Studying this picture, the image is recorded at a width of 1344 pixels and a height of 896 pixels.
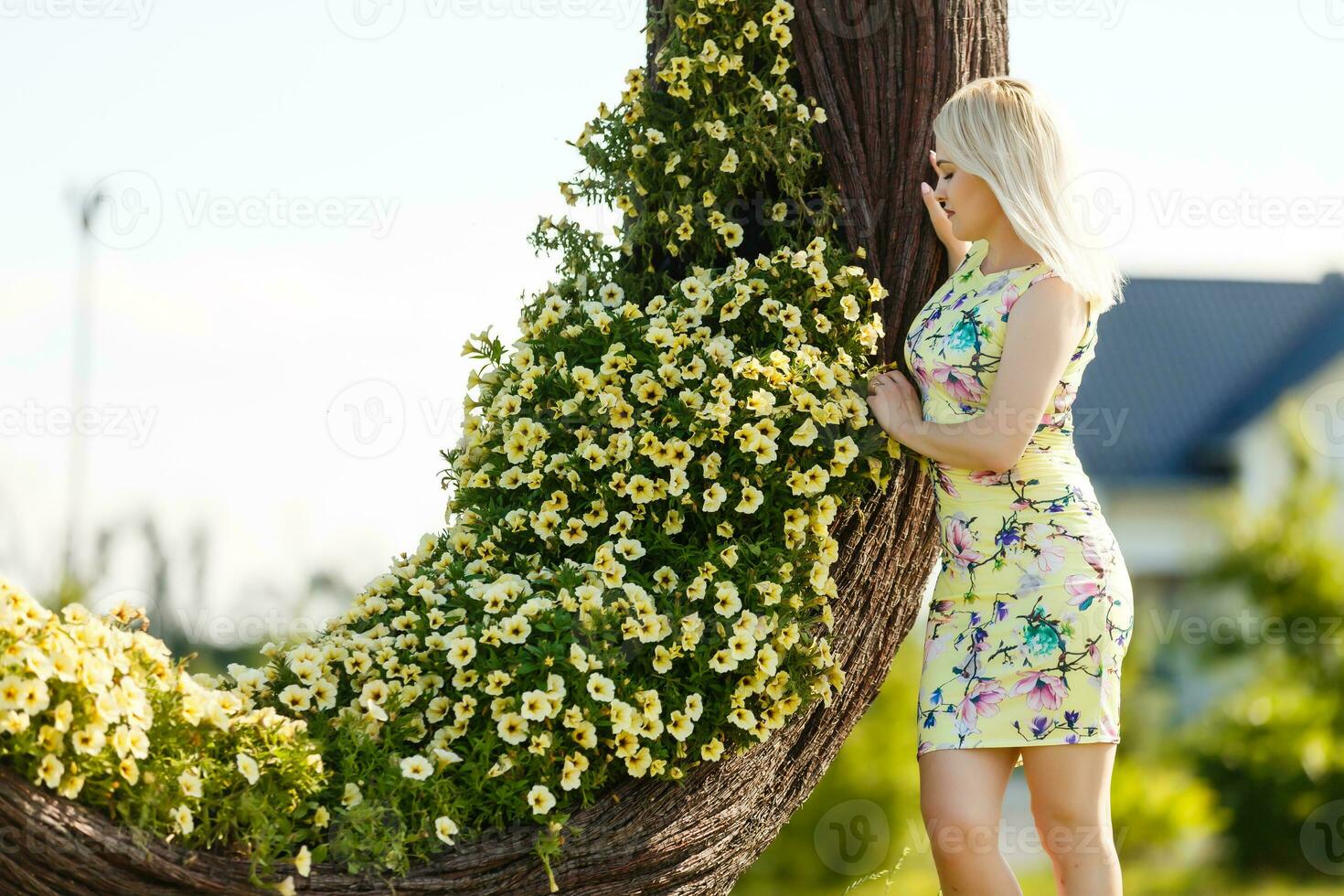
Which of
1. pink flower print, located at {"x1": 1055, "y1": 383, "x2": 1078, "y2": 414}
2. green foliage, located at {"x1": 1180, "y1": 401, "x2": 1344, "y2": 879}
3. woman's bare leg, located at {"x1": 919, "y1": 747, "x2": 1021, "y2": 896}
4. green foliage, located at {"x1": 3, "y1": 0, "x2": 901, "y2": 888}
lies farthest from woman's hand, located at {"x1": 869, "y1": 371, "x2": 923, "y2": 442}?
green foliage, located at {"x1": 1180, "y1": 401, "x2": 1344, "y2": 879}

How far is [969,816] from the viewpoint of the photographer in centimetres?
271

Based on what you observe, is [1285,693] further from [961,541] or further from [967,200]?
[967,200]

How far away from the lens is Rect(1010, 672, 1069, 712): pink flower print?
270 centimetres

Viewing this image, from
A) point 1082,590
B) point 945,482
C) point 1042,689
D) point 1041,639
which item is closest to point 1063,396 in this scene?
→ point 945,482

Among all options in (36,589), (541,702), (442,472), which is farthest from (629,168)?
(36,589)

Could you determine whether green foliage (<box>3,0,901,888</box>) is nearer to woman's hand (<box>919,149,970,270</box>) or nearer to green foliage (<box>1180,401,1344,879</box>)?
woman's hand (<box>919,149,970,270</box>)

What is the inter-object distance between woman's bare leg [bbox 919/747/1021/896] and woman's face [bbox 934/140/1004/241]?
3.76 feet

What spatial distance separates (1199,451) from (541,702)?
1845cm

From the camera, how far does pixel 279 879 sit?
245 centimetres

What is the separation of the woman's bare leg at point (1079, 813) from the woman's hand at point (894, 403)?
2.53 feet

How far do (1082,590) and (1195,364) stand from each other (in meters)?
19.7

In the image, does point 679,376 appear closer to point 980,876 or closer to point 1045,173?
point 1045,173

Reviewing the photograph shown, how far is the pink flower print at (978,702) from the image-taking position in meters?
2.72

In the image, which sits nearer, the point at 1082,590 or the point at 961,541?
the point at 1082,590
